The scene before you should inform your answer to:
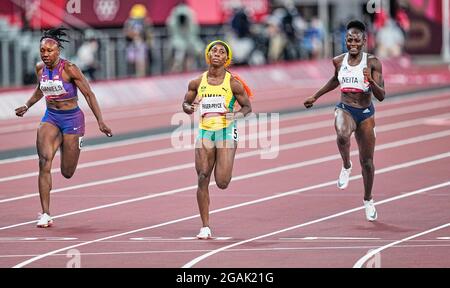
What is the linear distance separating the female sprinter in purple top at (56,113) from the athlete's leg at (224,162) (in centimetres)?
164

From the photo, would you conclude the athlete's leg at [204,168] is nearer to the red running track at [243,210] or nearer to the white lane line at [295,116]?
the red running track at [243,210]

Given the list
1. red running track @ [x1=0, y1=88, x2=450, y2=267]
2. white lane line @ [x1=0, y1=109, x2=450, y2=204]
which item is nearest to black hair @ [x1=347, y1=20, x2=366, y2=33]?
red running track @ [x1=0, y1=88, x2=450, y2=267]

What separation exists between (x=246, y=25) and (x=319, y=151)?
52.7ft

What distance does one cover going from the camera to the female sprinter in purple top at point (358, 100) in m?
14.5

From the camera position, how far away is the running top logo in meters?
37.8

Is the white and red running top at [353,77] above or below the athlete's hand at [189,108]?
above

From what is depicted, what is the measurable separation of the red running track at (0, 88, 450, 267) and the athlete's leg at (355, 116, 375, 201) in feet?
1.50

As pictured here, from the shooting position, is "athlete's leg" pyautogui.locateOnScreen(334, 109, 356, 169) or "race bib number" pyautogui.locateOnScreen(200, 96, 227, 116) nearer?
"race bib number" pyautogui.locateOnScreen(200, 96, 227, 116)

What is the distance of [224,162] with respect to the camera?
13602 millimetres

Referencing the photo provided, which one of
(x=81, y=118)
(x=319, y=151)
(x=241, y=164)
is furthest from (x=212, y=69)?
(x=319, y=151)

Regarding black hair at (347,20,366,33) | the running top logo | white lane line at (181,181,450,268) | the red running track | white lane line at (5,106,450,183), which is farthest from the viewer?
the running top logo

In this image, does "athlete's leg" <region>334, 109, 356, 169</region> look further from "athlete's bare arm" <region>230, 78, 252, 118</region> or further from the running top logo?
the running top logo

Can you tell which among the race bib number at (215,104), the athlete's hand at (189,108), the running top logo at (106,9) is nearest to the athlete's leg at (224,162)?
the race bib number at (215,104)
